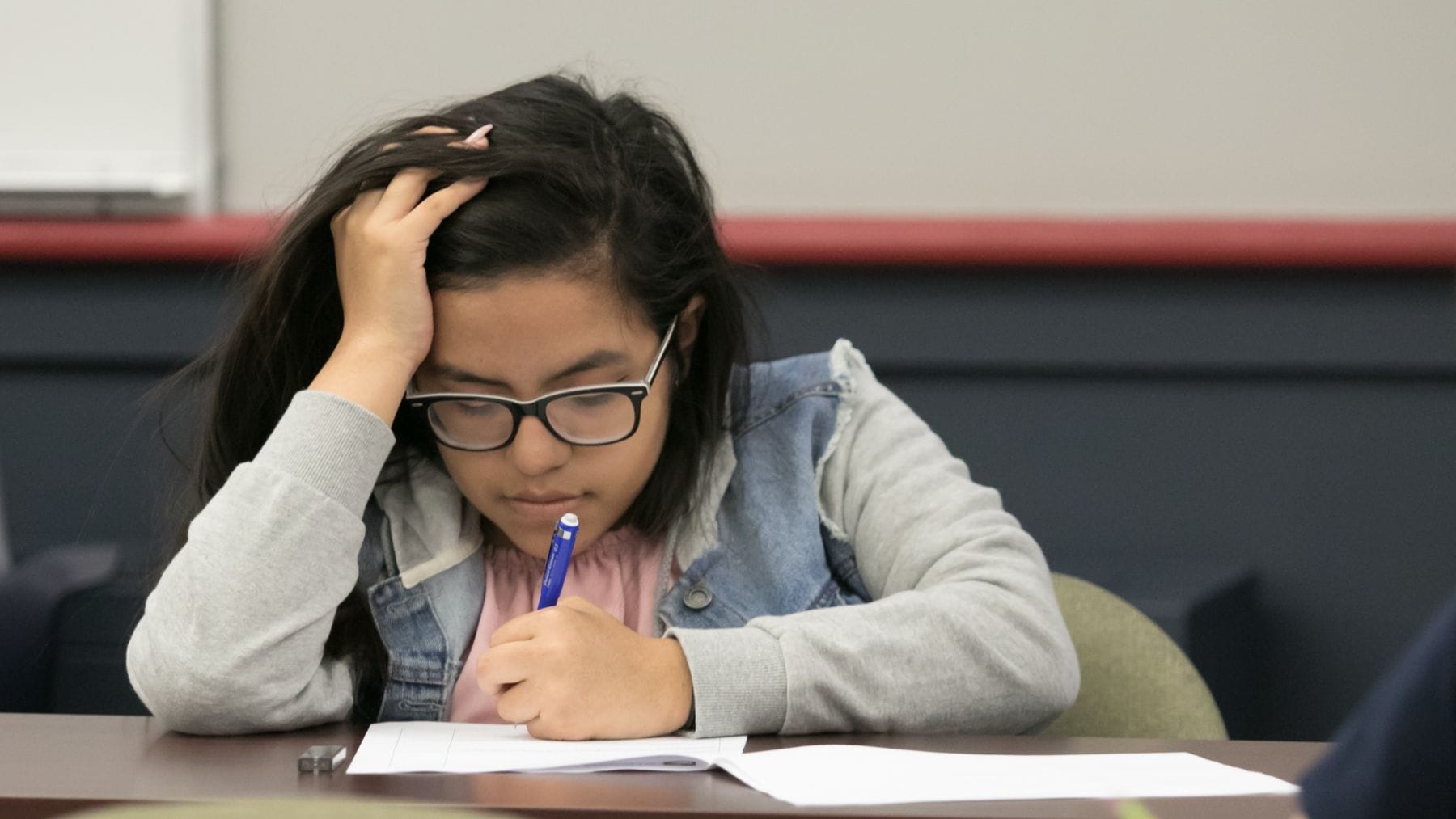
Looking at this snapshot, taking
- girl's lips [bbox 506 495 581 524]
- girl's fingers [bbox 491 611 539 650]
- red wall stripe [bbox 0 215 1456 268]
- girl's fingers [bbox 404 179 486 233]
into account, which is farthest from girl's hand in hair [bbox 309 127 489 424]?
red wall stripe [bbox 0 215 1456 268]

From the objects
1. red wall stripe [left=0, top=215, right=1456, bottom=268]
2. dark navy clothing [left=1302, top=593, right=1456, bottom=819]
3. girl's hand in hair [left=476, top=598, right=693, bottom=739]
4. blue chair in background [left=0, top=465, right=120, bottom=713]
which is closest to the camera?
dark navy clothing [left=1302, top=593, right=1456, bottom=819]

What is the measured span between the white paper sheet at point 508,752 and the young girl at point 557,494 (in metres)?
0.03

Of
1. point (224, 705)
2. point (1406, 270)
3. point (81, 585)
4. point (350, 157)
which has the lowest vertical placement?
point (81, 585)

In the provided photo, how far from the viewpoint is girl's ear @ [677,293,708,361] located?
1.28 metres

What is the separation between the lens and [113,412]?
6.65 feet

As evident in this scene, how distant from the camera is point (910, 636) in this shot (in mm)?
1049

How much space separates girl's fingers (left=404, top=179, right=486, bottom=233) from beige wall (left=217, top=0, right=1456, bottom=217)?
0.80 meters

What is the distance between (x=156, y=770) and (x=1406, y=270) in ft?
4.97

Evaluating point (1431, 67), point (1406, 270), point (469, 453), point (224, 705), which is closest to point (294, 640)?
point (224, 705)

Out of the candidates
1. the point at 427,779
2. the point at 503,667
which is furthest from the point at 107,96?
the point at 427,779

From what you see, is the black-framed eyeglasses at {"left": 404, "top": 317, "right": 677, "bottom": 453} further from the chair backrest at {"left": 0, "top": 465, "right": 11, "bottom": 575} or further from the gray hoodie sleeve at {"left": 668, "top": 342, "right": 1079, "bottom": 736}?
the chair backrest at {"left": 0, "top": 465, "right": 11, "bottom": 575}

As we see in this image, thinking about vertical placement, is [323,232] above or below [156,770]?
above

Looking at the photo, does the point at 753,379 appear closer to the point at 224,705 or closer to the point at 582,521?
the point at 582,521

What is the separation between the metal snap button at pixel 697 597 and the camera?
1.21 meters
